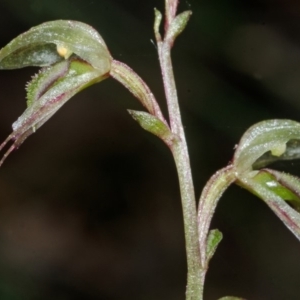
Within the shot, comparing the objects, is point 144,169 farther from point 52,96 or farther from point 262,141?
point 52,96

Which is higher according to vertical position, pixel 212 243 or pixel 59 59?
pixel 59 59

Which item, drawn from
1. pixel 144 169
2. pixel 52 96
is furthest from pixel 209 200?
pixel 144 169

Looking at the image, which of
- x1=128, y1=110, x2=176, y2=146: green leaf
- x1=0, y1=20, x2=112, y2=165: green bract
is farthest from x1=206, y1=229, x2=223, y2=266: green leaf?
x1=0, y1=20, x2=112, y2=165: green bract

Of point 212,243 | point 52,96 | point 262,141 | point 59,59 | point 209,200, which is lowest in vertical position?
point 212,243

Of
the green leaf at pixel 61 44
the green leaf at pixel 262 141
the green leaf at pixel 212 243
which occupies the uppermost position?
the green leaf at pixel 61 44

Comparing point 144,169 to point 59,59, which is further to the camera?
point 144,169

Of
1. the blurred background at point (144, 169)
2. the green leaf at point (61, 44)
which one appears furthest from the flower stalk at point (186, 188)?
the blurred background at point (144, 169)

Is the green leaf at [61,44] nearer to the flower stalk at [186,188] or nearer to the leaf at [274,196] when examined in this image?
the flower stalk at [186,188]
